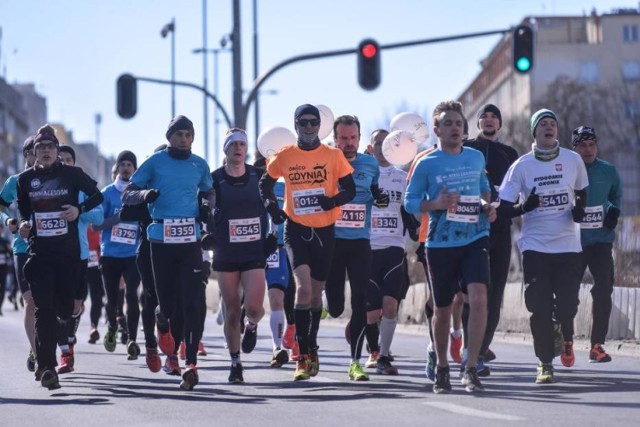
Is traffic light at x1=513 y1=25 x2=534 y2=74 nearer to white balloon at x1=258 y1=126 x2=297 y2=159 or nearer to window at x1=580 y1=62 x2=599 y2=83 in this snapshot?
white balloon at x1=258 y1=126 x2=297 y2=159

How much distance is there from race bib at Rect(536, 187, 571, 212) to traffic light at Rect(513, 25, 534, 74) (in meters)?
13.7

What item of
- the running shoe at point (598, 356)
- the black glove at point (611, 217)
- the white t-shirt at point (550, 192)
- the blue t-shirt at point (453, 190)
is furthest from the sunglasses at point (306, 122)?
the running shoe at point (598, 356)

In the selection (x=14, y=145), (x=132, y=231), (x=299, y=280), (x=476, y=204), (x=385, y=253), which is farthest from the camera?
(x=14, y=145)

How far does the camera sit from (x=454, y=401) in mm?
11875

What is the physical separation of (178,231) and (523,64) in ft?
46.4

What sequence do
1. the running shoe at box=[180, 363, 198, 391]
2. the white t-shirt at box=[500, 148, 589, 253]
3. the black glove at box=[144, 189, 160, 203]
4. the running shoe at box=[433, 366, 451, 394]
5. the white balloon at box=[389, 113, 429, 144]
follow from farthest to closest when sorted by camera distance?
the white balloon at box=[389, 113, 429, 144] → the black glove at box=[144, 189, 160, 203] → the white t-shirt at box=[500, 148, 589, 253] → the running shoe at box=[180, 363, 198, 391] → the running shoe at box=[433, 366, 451, 394]

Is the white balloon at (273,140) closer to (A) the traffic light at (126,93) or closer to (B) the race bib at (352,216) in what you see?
(B) the race bib at (352,216)

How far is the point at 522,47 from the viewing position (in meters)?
27.4

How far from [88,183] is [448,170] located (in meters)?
3.27

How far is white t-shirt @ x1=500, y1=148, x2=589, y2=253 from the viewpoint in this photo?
45.3ft

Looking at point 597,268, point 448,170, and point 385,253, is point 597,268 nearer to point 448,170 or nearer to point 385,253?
point 385,253

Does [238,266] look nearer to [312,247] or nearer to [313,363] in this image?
[312,247]

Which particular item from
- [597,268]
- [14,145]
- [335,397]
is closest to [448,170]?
[335,397]

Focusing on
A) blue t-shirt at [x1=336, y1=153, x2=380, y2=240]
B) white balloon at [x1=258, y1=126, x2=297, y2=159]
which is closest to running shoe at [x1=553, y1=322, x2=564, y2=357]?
blue t-shirt at [x1=336, y1=153, x2=380, y2=240]
